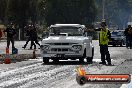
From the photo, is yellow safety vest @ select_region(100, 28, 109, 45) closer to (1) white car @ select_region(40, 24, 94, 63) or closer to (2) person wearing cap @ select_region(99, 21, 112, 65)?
(2) person wearing cap @ select_region(99, 21, 112, 65)

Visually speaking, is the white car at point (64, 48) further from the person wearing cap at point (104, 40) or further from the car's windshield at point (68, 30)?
the person wearing cap at point (104, 40)

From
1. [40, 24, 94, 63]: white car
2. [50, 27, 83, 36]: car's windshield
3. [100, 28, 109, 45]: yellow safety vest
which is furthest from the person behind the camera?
[50, 27, 83, 36]: car's windshield

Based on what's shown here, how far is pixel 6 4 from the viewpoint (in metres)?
74.4

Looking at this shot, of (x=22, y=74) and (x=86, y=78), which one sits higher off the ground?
(x=86, y=78)

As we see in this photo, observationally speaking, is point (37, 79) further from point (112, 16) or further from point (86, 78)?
point (112, 16)

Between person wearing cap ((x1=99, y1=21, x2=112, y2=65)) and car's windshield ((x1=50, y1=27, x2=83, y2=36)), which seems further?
car's windshield ((x1=50, y1=27, x2=83, y2=36))

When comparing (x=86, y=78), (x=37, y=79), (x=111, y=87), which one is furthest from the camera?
(x=37, y=79)

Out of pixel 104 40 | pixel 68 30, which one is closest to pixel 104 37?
pixel 104 40

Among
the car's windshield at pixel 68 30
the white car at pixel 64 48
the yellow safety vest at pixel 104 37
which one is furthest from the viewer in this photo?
the car's windshield at pixel 68 30

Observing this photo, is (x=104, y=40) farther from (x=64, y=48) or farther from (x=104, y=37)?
(x=64, y=48)

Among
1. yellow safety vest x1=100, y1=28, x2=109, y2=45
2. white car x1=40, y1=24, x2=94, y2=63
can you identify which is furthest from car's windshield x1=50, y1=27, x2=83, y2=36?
yellow safety vest x1=100, y1=28, x2=109, y2=45

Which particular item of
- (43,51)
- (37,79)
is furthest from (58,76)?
(43,51)

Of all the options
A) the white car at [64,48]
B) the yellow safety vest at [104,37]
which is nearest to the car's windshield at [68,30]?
the white car at [64,48]

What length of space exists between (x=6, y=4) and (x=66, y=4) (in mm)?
12235
